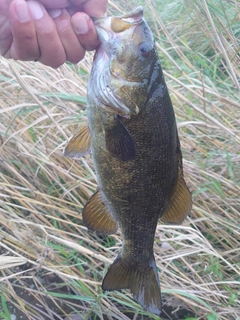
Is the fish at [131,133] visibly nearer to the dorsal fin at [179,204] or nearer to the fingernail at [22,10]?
the dorsal fin at [179,204]

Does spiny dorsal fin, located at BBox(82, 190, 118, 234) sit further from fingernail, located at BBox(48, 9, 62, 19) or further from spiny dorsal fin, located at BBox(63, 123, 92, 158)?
fingernail, located at BBox(48, 9, 62, 19)

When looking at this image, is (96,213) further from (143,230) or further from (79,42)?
(79,42)

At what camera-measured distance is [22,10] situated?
1.19m

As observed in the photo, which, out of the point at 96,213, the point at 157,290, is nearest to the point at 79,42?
the point at 96,213

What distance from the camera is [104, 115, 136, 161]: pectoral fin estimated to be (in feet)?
4.24

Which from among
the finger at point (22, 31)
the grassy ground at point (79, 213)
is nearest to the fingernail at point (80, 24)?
the finger at point (22, 31)

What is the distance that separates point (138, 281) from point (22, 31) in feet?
3.16

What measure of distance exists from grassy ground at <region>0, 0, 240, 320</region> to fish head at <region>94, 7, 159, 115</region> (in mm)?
720

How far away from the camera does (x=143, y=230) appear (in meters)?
1.51


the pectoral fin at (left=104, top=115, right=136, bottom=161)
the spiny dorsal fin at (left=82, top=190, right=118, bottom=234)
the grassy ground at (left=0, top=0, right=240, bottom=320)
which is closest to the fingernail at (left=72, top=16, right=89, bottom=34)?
the pectoral fin at (left=104, top=115, right=136, bottom=161)

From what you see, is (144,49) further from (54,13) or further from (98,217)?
(98,217)

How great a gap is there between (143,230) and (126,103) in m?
0.47

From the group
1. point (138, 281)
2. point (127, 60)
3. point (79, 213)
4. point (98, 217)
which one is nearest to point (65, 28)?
point (127, 60)

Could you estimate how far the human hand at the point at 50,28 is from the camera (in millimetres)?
1220
